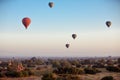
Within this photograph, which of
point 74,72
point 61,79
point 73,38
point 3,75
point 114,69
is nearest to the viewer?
point 61,79

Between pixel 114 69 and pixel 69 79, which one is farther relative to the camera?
pixel 114 69

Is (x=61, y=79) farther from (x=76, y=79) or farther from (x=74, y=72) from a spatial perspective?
(x=74, y=72)

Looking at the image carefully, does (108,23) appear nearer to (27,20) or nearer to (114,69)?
(114,69)

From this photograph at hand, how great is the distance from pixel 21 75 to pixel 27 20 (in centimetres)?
656

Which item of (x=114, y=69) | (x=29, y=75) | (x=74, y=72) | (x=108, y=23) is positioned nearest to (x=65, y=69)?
(x=74, y=72)

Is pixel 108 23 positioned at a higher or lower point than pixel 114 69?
higher

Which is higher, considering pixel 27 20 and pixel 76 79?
pixel 27 20

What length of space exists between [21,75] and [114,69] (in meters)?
13.2

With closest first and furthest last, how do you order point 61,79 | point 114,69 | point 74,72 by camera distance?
point 61,79
point 74,72
point 114,69

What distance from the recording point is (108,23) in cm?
4106

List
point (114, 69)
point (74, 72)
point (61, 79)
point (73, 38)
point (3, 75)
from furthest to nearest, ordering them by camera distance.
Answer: point (73, 38) < point (114, 69) < point (74, 72) < point (3, 75) < point (61, 79)

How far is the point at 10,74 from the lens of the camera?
33.7 m

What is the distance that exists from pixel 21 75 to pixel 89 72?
28.3 ft

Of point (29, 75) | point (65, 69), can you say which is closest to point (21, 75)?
point (29, 75)
